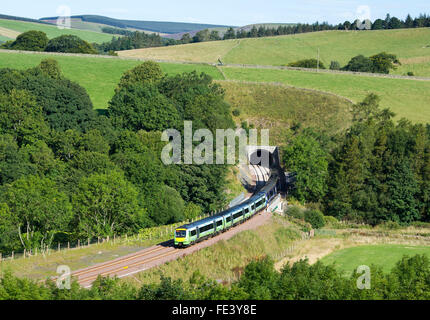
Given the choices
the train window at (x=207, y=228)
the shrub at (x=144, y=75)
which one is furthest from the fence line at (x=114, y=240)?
the shrub at (x=144, y=75)

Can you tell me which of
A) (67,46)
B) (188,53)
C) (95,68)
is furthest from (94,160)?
(188,53)

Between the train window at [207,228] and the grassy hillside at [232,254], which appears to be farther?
the train window at [207,228]

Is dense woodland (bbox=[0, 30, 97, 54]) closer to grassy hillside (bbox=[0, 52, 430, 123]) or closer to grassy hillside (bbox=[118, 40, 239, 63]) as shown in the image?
grassy hillside (bbox=[0, 52, 430, 123])

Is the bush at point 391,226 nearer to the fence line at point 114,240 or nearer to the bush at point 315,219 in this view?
the bush at point 315,219

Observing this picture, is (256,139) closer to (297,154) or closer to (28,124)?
(297,154)

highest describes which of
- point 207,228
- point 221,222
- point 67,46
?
point 67,46

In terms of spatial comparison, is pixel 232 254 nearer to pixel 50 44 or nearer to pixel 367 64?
pixel 367 64
